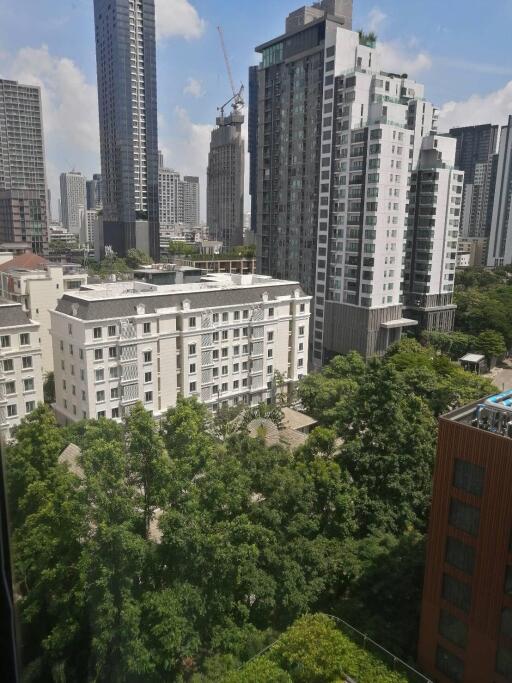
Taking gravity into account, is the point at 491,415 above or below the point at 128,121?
below

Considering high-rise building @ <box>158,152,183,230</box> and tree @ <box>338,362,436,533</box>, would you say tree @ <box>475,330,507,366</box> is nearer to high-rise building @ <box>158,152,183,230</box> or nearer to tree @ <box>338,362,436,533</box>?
tree @ <box>338,362,436,533</box>

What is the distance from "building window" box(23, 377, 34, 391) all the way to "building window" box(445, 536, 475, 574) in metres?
→ 5.09

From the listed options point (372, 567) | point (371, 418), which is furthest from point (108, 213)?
point (372, 567)

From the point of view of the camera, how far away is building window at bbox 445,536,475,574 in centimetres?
322

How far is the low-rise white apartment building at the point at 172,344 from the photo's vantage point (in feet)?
22.4

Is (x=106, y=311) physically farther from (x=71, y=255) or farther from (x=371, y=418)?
(x=71, y=255)

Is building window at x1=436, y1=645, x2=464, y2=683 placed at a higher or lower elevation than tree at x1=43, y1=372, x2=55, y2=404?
lower

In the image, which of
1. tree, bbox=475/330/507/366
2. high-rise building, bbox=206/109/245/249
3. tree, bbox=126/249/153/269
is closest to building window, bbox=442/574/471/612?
tree, bbox=475/330/507/366

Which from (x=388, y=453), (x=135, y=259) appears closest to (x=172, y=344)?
(x=388, y=453)

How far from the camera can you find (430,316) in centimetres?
1252

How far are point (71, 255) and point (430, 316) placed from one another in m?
16.1

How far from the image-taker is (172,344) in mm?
7430

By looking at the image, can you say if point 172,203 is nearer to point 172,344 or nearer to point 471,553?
point 172,344

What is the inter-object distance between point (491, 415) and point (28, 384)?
5.33m
